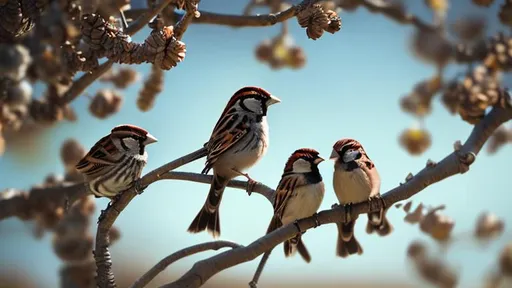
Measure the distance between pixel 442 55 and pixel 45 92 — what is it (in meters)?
1.20

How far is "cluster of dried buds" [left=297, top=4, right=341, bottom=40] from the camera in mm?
1457

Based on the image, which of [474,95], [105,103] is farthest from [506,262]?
[105,103]

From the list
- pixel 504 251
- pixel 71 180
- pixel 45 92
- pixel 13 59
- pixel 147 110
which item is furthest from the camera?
pixel 71 180

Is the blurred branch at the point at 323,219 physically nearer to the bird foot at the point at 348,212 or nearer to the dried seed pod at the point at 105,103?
the bird foot at the point at 348,212

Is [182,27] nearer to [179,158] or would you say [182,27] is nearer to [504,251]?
[179,158]

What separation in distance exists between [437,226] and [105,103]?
1174 mm

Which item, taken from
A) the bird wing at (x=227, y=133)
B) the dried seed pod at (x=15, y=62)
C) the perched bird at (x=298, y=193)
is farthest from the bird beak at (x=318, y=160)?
the dried seed pod at (x=15, y=62)

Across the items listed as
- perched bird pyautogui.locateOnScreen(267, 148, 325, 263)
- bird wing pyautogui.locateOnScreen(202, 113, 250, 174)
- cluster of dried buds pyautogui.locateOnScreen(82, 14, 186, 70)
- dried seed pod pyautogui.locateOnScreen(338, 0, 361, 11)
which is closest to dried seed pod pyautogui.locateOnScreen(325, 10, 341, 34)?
cluster of dried buds pyautogui.locateOnScreen(82, 14, 186, 70)

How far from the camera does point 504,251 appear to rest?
1.74m

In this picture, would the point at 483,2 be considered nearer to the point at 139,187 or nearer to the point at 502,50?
the point at 502,50

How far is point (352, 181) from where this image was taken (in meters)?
1.93

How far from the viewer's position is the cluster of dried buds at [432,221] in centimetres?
167

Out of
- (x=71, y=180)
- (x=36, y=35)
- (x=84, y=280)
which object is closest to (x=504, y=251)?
(x=84, y=280)

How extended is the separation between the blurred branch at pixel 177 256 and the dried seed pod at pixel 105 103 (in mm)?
793
